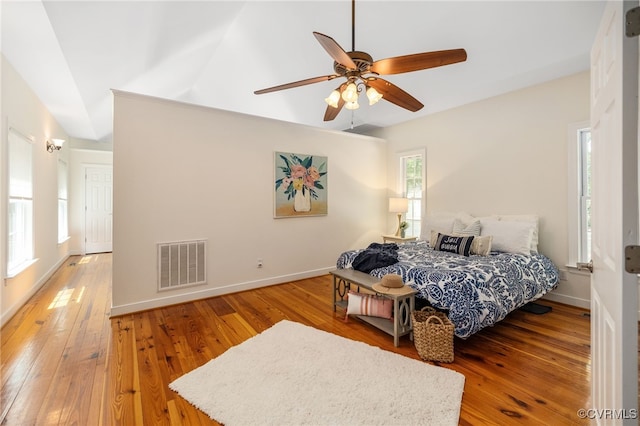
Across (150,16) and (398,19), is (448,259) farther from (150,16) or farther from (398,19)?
(150,16)

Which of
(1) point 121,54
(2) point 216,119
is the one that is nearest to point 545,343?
(2) point 216,119

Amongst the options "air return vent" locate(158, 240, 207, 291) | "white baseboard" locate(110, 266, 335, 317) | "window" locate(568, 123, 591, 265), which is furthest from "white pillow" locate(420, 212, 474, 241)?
"air return vent" locate(158, 240, 207, 291)

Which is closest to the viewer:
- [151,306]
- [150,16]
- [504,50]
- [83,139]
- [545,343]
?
[545,343]

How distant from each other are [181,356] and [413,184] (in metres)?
4.36

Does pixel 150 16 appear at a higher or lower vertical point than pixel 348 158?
higher

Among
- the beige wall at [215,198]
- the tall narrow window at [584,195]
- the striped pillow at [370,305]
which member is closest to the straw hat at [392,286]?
the striped pillow at [370,305]

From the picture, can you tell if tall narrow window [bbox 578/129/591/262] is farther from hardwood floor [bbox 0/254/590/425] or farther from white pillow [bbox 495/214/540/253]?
hardwood floor [bbox 0/254/590/425]

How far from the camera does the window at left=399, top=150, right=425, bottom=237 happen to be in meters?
5.02

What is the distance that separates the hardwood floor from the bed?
11.8 inches

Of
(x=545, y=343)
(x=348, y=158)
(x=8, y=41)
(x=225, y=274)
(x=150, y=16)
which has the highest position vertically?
(x=150, y=16)

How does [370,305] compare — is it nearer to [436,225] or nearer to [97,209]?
[436,225]

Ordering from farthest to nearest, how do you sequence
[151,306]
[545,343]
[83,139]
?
[83,139], [151,306], [545,343]

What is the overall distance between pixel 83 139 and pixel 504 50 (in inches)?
319

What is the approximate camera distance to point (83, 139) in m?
6.51
